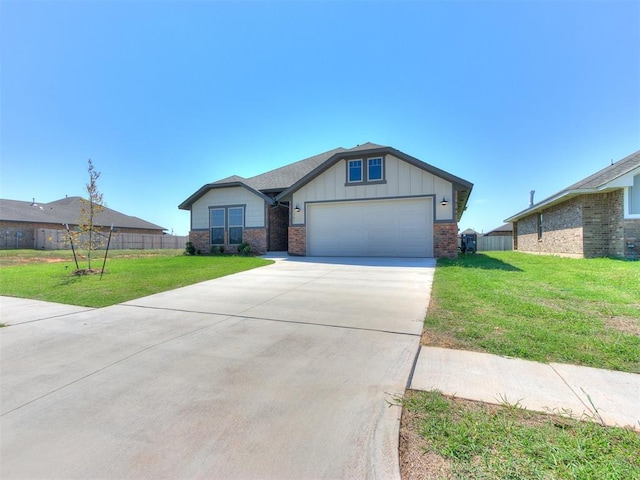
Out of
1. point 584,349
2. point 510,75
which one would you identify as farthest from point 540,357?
point 510,75

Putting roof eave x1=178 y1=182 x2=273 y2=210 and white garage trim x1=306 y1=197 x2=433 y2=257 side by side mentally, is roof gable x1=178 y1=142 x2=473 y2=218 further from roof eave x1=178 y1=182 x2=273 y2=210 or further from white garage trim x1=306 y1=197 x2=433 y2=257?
white garage trim x1=306 y1=197 x2=433 y2=257

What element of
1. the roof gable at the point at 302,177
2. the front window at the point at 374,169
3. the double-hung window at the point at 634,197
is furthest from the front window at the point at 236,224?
the double-hung window at the point at 634,197

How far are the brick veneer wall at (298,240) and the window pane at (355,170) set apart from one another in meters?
3.45

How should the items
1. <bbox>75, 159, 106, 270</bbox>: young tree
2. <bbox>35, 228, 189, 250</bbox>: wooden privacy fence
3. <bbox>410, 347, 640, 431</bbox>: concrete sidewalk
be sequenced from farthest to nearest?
1. <bbox>35, 228, 189, 250</bbox>: wooden privacy fence
2. <bbox>75, 159, 106, 270</bbox>: young tree
3. <bbox>410, 347, 640, 431</bbox>: concrete sidewalk

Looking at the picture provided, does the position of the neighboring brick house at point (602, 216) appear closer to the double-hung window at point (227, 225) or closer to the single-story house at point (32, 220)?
the double-hung window at point (227, 225)

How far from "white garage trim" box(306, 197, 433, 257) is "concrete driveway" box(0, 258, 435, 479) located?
7914mm

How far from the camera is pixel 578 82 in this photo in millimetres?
10812

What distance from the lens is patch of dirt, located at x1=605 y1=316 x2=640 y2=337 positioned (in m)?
3.69

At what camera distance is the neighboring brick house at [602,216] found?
1148 centimetres

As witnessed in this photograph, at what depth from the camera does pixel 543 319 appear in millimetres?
4168

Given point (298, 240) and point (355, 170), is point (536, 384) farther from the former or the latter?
point (298, 240)

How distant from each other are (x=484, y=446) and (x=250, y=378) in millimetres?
1940

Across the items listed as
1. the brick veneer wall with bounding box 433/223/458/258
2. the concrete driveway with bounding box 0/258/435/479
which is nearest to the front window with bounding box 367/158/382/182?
the brick veneer wall with bounding box 433/223/458/258

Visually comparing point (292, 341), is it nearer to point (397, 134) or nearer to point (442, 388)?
point (442, 388)
